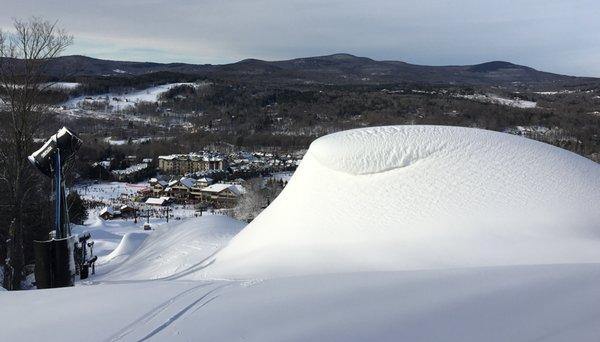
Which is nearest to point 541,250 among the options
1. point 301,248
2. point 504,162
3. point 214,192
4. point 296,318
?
point 504,162

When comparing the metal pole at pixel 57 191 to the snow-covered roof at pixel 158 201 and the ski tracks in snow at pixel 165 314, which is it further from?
the snow-covered roof at pixel 158 201

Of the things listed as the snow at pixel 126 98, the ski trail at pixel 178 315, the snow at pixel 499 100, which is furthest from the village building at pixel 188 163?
the ski trail at pixel 178 315

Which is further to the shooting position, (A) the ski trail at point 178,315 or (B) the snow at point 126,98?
(B) the snow at point 126,98

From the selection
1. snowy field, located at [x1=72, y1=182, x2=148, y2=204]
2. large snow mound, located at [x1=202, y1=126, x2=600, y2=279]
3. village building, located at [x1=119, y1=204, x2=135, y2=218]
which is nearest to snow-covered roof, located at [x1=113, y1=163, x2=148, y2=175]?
snowy field, located at [x1=72, y1=182, x2=148, y2=204]

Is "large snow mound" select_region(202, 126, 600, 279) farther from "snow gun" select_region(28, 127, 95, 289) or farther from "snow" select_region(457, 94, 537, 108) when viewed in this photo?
"snow" select_region(457, 94, 537, 108)

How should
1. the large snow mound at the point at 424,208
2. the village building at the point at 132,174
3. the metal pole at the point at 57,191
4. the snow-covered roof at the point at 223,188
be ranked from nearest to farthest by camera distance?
the large snow mound at the point at 424,208, the metal pole at the point at 57,191, the snow-covered roof at the point at 223,188, the village building at the point at 132,174

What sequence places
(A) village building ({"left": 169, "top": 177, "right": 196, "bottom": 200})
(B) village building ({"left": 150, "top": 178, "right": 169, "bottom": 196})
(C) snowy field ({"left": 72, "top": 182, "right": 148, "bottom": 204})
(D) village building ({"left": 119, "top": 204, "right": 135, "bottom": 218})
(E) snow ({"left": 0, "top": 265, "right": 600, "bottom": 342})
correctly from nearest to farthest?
(E) snow ({"left": 0, "top": 265, "right": 600, "bottom": 342})
(D) village building ({"left": 119, "top": 204, "right": 135, "bottom": 218})
(C) snowy field ({"left": 72, "top": 182, "right": 148, "bottom": 204})
(A) village building ({"left": 169, "top": 177, "right": 196, "bottom": 200})
(B) village building ({"left": 150, "top": 178, "right": 169, "bottom": 196})
